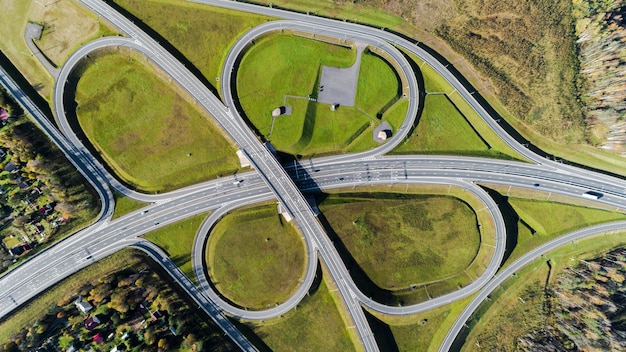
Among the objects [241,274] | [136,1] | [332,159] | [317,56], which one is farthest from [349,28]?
[241,274]

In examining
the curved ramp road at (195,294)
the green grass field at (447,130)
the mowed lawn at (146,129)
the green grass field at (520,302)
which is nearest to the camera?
the curved ramp road at (195,294)

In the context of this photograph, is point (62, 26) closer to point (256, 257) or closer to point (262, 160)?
point (262, 160)

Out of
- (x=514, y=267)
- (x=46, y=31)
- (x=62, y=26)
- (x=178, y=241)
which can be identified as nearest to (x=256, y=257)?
(x=178, y=241)

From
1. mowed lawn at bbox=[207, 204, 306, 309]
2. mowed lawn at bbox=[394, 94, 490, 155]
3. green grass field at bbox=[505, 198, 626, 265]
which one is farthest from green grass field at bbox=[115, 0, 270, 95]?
green grass field at bbox=[505, 198, 626, 265]

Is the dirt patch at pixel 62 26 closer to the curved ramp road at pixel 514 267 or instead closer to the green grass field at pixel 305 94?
the green grass field at pixel 305 94

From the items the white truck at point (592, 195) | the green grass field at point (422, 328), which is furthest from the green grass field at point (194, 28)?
the white truck at point (592, 195)

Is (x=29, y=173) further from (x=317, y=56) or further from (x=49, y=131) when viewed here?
(x=317, y=56)

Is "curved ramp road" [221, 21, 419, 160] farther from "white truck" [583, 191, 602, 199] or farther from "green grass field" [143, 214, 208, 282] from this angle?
"white truck" [583, 191, 602, 199]
